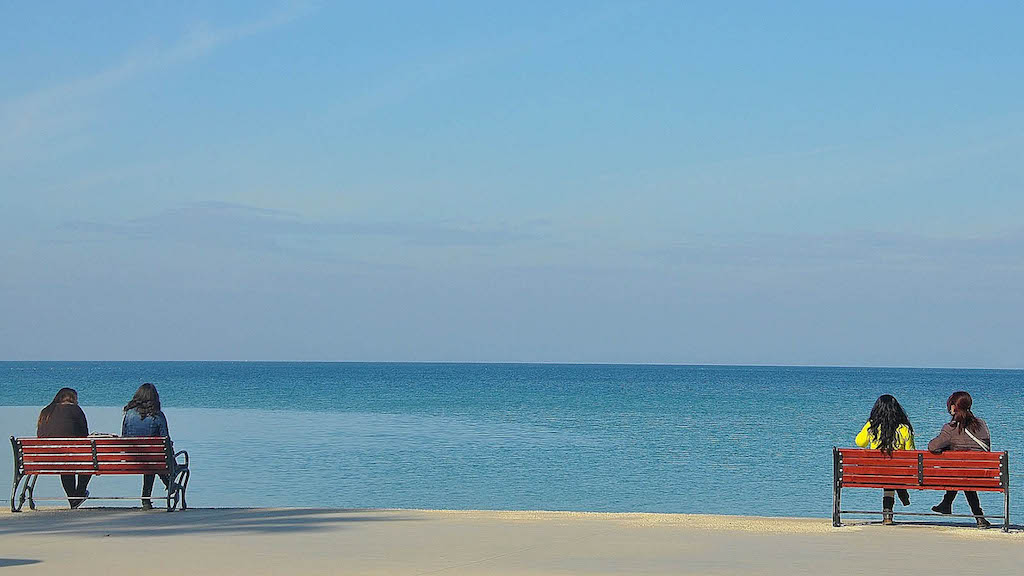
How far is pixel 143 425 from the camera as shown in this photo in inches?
525

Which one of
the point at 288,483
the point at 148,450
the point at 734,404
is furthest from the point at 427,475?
the point at 734,404

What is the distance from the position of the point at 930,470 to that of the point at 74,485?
8.34 m

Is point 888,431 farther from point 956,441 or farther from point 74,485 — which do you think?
point 74,485

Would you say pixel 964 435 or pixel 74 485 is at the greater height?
pixel 964 435

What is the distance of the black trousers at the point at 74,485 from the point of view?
12.8m

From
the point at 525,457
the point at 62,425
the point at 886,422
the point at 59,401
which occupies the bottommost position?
the point at 525,457

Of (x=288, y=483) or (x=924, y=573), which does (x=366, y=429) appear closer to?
(x=288, y=483)

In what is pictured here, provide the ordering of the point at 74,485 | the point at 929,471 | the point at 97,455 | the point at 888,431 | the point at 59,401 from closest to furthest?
the point at 929,471 < the point at 888,431 < the point at 97,455 < the point at 74,485 < the point at 59,401

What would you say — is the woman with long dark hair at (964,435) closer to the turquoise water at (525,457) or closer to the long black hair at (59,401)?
the turquoise water at (525,457)

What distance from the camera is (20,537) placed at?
404 inches

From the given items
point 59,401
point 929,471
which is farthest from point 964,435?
point 59,401

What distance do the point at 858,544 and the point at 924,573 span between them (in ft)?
4.96

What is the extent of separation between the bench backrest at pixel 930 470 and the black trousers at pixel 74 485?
7487mm

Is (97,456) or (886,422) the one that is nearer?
(886,422)
